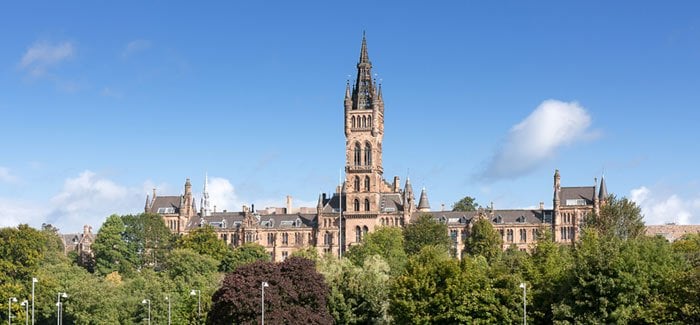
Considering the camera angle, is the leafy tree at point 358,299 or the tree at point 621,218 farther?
the tree at point 621,218

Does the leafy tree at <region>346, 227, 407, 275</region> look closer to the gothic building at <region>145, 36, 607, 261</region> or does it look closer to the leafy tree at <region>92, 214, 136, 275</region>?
the gothic building at <region>145, 36, 607, 261</region>

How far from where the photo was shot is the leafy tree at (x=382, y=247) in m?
145

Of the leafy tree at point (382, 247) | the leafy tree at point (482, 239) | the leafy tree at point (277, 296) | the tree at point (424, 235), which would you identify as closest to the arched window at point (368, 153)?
the leafy tree at point (382, 247)

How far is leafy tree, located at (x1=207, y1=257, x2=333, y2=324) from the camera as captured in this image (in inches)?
3374

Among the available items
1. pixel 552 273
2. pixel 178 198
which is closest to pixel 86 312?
pixel 552 273

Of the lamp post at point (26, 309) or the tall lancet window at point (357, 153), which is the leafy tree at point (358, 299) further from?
the tall lancet window at point (357, 153)

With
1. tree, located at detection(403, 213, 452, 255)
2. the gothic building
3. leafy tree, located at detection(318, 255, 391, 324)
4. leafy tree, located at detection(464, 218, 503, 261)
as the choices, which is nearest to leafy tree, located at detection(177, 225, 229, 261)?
the gothic building

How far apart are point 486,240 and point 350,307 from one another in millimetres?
72774

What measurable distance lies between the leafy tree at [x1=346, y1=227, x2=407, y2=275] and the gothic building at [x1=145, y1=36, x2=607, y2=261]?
1227 cm

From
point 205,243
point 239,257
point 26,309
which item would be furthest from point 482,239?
point 26,309

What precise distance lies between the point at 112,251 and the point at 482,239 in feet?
182

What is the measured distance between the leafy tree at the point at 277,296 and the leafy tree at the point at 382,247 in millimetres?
51524

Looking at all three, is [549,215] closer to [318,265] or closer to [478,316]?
[318,265]

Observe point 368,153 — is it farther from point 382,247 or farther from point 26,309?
point 26,309
